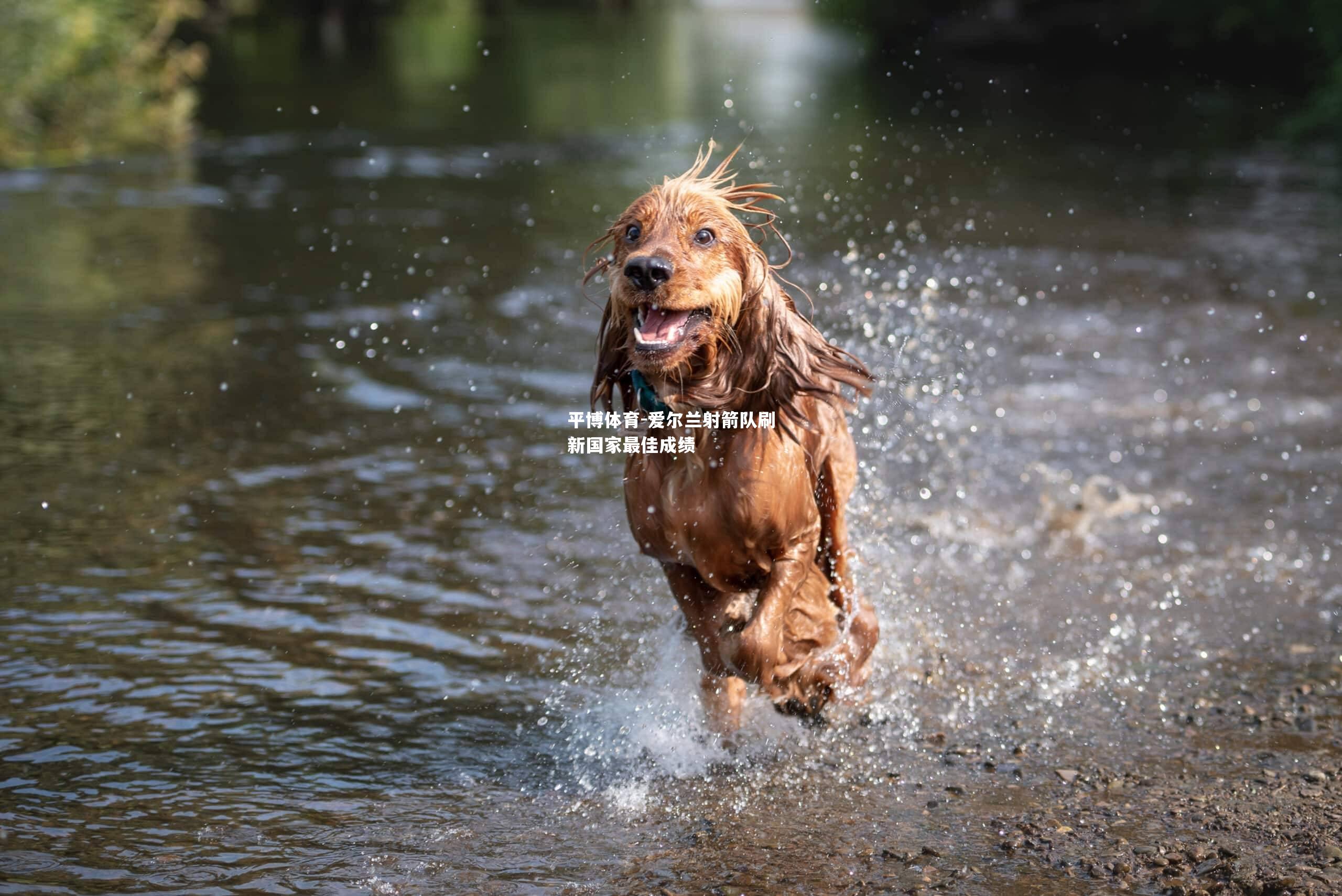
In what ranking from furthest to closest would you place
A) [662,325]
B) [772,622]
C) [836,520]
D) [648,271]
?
[836,520] → [772,622] → [662,325] → [648,271]

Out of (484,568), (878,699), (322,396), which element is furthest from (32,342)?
(878,699)

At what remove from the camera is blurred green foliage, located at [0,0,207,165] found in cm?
1602

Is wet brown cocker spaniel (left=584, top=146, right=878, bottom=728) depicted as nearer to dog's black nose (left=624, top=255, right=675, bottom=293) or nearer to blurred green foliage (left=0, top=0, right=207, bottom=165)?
dog's black nose (left=624, top=255, right=675, bottom=293)

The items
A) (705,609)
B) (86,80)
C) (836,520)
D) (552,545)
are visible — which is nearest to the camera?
(705,609)

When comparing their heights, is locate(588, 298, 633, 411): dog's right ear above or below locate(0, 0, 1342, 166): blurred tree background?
below

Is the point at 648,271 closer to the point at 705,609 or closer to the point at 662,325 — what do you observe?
the point at 662,325

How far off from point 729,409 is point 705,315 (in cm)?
36

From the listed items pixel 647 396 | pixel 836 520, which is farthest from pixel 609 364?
pixel 836 520

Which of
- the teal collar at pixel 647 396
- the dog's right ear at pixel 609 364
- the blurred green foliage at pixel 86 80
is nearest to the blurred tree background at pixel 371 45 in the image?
the blurred green foliage at pixel 86 80

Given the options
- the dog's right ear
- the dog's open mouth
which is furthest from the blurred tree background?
the dog's open mouth

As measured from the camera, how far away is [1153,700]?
559 cm

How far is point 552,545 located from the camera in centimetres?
710

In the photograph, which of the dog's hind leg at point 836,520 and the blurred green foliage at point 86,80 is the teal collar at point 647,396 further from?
the blurred green foliage at point 86,80

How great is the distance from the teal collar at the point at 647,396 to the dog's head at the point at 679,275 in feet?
0.28
